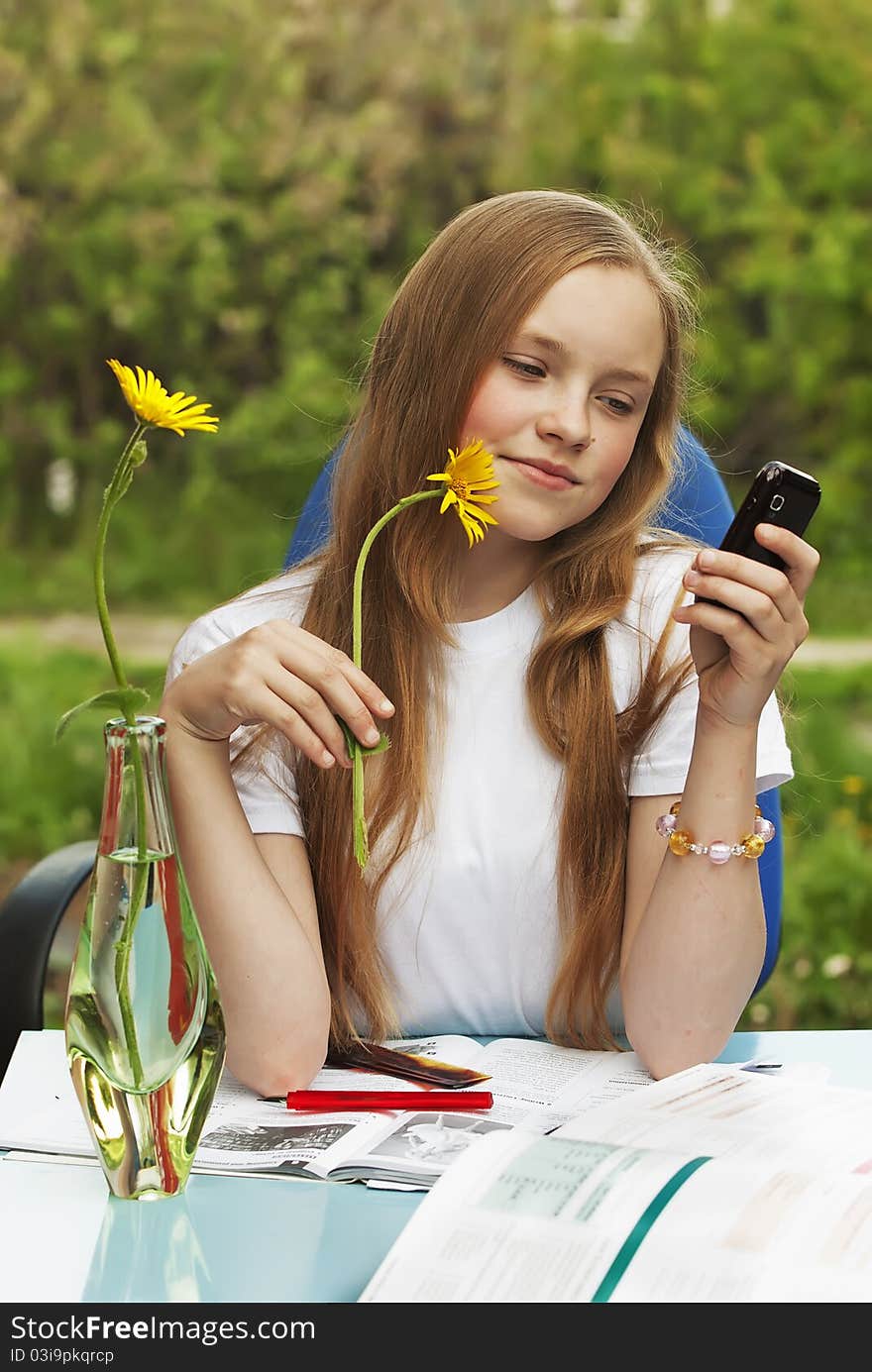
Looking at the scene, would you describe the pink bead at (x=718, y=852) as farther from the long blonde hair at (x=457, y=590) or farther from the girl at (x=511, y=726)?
the long blonde hair at (x=457, y=590)

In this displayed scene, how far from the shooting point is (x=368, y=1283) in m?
0.82

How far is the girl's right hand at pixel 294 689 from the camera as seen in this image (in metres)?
1.04

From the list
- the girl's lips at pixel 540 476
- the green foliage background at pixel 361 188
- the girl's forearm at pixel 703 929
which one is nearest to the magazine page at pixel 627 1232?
the girl's forearm at pixel 703 929

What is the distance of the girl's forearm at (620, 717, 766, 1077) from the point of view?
1.18 m

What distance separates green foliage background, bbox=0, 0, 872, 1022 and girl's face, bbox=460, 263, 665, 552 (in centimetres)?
266

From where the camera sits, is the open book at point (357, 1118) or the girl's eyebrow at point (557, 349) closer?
the open book at point (357, 1118)

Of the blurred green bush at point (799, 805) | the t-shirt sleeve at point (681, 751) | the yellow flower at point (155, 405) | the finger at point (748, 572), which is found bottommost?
the blurred green bush at point (799, 805)

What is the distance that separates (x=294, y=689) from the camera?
3.47 feet

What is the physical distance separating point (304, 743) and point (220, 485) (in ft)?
10.8

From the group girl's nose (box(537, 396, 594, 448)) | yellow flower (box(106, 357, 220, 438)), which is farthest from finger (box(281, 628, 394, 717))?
girl's nose (box(537, 396, 594, 448))

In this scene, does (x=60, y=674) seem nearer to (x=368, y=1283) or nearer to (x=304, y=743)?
(x=304, y=743)

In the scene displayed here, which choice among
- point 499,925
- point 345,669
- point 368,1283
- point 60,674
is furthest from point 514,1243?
point 60,674

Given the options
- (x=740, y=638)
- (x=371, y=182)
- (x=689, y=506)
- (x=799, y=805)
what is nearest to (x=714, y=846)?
(x=740, y=638)

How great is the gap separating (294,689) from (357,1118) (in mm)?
300
